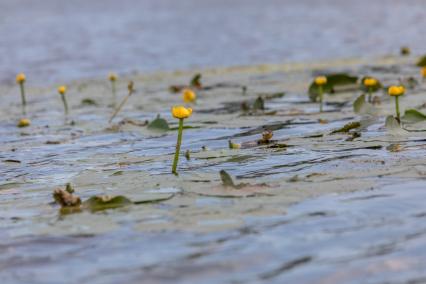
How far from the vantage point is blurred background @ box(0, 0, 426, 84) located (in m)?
11.0

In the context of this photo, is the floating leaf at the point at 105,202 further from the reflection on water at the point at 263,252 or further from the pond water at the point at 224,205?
the reflection on water at the point at 263,252

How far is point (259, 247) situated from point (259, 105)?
341cm

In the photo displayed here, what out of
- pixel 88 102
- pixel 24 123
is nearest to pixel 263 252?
pixel 24 123

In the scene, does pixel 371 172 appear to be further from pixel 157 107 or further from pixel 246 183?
pixel 157 107

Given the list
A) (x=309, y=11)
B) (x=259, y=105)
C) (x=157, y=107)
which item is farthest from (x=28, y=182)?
(x=309, y=11)

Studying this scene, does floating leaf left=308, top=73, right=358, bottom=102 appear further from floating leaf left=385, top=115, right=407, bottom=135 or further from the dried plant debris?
the dried plant debris

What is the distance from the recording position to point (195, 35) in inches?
559

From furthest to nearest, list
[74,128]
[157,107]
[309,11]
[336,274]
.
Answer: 1. [309,11]
2. [157,107]
3. [74,128]
4. [336,274]

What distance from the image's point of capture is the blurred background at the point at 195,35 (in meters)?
11.0

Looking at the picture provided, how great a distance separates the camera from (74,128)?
5930mm

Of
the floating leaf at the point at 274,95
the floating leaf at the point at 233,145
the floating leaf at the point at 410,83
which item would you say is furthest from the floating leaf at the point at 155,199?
the floating leaf at the point at 410,83

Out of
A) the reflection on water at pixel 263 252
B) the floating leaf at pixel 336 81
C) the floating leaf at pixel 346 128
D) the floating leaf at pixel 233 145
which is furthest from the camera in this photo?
the floating leaf at pixel 336 81

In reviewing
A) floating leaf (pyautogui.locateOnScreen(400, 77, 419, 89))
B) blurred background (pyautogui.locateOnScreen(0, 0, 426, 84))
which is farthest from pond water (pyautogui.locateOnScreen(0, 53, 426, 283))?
blurred background (pyautogui.locateOnScreen(0, 0, 426, 84))

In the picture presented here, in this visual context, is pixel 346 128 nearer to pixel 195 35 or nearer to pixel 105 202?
pixel 105 202
